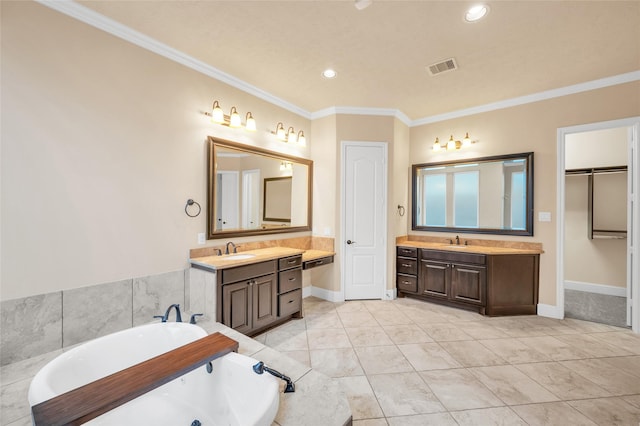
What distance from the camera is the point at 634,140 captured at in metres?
3.01

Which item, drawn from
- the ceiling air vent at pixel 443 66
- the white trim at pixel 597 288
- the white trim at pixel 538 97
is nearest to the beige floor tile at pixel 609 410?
the ceiling air vent at pixel 443 66

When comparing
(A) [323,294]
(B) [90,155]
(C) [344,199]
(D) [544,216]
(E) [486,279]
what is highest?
(B) [90,155]

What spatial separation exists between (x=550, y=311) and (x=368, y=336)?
8.22ft

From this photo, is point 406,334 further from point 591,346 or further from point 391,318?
point 591,346

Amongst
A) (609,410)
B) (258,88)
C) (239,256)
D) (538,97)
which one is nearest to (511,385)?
(609,410)

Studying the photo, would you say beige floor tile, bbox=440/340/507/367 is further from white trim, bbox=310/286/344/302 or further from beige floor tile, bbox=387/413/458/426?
white trim, bbox=310/286/344/302

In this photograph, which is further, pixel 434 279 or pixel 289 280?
pixel 434 279

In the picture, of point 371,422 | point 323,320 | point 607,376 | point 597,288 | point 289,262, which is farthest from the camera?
point 597,288

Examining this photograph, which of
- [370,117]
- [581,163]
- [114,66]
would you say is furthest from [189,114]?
[581,163]

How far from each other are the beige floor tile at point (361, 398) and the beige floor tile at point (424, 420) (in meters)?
0.10

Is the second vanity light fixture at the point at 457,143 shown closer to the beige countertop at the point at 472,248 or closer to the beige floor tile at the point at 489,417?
the beige countertop at the point at 472,248

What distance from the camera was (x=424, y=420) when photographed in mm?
1730

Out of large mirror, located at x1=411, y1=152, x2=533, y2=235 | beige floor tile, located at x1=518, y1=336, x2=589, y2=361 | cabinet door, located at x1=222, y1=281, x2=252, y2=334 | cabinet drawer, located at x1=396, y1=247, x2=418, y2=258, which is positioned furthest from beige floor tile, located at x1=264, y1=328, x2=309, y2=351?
large mirror, located at x1=411, y1=152, x2=533, y2=235

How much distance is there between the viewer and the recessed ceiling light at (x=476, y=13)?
6.55 feet
